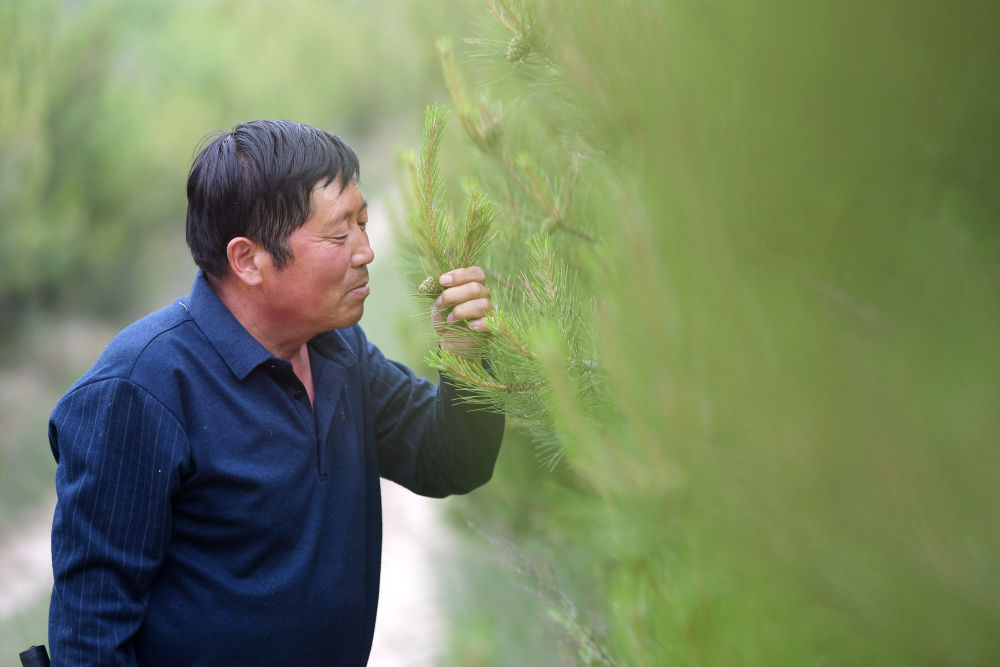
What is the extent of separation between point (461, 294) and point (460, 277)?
4 centimetres

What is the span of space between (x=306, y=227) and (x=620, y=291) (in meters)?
0.88

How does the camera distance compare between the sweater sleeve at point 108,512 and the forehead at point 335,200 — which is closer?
the sweater sleeve at point 108,512

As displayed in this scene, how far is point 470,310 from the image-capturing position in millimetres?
1500

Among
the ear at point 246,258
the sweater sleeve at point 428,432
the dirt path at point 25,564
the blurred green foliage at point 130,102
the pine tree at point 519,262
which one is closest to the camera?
the pine tree at point 519,262

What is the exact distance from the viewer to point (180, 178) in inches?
460

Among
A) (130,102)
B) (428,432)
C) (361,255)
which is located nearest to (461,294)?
(361,255)

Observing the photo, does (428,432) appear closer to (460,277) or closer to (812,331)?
(460,277)

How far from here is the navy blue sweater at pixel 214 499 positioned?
1347mm

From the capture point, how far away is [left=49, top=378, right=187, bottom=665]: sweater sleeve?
1.33m

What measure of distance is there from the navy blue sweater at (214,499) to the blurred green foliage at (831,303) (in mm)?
917

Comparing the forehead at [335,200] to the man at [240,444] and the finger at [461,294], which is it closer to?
the man at [240,444]

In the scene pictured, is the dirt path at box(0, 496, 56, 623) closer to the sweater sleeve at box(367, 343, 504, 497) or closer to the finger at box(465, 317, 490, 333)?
the sweater sleeve at box(367, 343, 504, 497)

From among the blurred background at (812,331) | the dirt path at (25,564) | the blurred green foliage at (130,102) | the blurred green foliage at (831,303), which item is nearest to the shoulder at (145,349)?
the blurred background at (812,331)

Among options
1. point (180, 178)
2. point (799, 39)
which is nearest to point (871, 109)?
point (799, 39)
